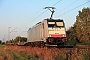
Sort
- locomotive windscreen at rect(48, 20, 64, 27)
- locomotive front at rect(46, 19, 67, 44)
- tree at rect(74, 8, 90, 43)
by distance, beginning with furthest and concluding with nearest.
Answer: tree at rect(74, 8, 90, 43), locomotive windscreen at rect(48, 20, 64, 27), locomotive front at rect(46, 19, 67, 44)

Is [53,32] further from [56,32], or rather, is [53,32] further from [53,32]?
[56,32]

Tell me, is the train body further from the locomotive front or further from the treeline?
the treeline

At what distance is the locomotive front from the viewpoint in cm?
2534

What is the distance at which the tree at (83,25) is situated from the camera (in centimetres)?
5577

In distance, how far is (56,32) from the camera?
2577cm

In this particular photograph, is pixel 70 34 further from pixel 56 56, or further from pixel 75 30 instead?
pixel 56 56

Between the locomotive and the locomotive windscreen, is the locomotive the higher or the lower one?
the lower one

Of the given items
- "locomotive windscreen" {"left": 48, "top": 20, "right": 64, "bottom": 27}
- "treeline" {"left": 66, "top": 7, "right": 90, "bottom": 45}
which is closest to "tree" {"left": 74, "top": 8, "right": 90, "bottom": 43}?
"treeline" {"left": 66, "top": 7, "right": 90, "bottom": 45}

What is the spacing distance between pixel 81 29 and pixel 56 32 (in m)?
33.9

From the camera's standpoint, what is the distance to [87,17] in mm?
61000

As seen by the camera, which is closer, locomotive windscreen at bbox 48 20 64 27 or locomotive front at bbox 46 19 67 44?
locomotive front at bbox 46 19 67 44

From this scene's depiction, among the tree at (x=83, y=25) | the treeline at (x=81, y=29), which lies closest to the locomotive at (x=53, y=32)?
the treeline at (x=81, y=29)

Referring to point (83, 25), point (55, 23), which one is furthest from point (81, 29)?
point (55, 23)

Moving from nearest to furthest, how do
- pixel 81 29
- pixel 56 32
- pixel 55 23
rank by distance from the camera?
pixel 56 32, pixel 55 23, pixel 81 29
